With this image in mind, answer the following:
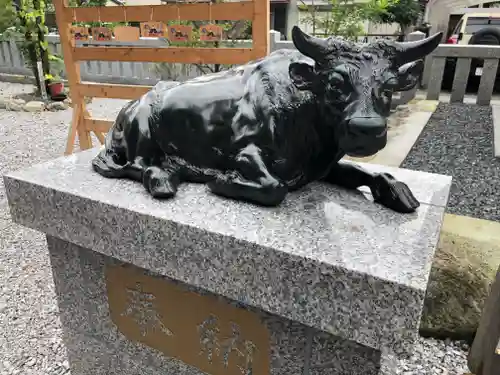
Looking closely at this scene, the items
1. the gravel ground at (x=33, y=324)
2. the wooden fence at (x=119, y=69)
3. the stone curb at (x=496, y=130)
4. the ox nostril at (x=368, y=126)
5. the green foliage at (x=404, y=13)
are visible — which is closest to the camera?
the ox nostril at (x=368, y=126)

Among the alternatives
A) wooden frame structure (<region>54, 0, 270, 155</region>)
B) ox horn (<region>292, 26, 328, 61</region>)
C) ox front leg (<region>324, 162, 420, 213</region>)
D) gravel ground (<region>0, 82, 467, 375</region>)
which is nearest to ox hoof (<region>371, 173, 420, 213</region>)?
ox front leg (<region>324, 162, 420, 213</region>)

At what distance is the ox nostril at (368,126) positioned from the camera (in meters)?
1.32

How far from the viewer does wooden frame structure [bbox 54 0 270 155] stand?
3.55 metres

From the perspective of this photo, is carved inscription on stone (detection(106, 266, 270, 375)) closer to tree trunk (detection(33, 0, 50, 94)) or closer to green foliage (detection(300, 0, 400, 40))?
green foliage (detection(300, 0, 400, 40))

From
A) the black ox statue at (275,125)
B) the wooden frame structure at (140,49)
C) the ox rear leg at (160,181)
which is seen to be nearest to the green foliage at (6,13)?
the wooden frame structure at (140,49)

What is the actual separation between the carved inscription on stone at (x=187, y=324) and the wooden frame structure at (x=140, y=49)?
7.53ft

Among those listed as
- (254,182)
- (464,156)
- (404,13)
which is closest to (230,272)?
(254,182)

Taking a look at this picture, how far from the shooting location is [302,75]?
1.48 metres

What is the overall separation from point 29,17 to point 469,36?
33.9 feet

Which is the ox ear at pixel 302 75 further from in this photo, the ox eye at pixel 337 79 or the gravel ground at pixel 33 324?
the gravel ground at pixel 33 324

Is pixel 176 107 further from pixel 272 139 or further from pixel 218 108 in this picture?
pixel 272 139

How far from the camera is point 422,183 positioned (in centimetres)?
200

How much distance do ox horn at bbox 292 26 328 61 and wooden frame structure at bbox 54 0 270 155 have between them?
219 cm

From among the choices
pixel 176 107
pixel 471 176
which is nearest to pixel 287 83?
pixel 176 107
